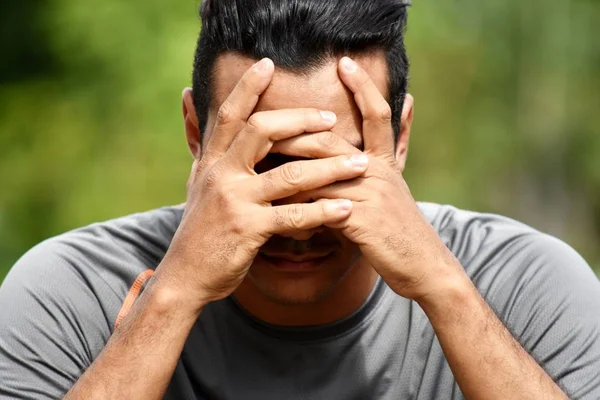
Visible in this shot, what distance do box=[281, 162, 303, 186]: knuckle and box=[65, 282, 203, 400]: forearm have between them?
1.08 feet

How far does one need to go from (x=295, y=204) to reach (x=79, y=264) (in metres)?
0.64

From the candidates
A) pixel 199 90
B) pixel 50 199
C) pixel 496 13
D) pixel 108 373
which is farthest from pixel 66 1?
pixel 108 373

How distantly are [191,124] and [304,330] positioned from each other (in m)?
0.57

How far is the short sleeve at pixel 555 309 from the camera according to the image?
2.22 m

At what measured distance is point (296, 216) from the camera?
2.07 m

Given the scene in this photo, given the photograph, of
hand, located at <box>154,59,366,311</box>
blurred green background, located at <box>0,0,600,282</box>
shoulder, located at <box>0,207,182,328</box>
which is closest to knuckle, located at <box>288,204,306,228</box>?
hand, located at <box>154,59,366,311</box>

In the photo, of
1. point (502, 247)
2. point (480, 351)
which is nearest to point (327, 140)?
point (480, 351)

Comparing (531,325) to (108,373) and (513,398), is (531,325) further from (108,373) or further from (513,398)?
(108,373)

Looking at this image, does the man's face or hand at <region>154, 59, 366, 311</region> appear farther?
the man's face

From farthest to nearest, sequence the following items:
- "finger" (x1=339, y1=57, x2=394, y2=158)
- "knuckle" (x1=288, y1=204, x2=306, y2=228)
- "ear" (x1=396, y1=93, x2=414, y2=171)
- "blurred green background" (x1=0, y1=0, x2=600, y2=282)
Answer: "blurred green background" (x1=0, y1=0, x2=600, y2=282) → "ear" (x1=396, y1=93, x2=414, y2=171) → "finger" (x1=339, y1=57, x2=394, y2=158) → "knuckle" (x1=288, y1=204, x2=306, y2=228)

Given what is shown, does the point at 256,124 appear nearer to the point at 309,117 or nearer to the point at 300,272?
the point at 309,117

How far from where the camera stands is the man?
2.10 metres

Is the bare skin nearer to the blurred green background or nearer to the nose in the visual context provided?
the nose

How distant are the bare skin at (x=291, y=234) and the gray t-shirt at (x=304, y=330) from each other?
7.2 inches
